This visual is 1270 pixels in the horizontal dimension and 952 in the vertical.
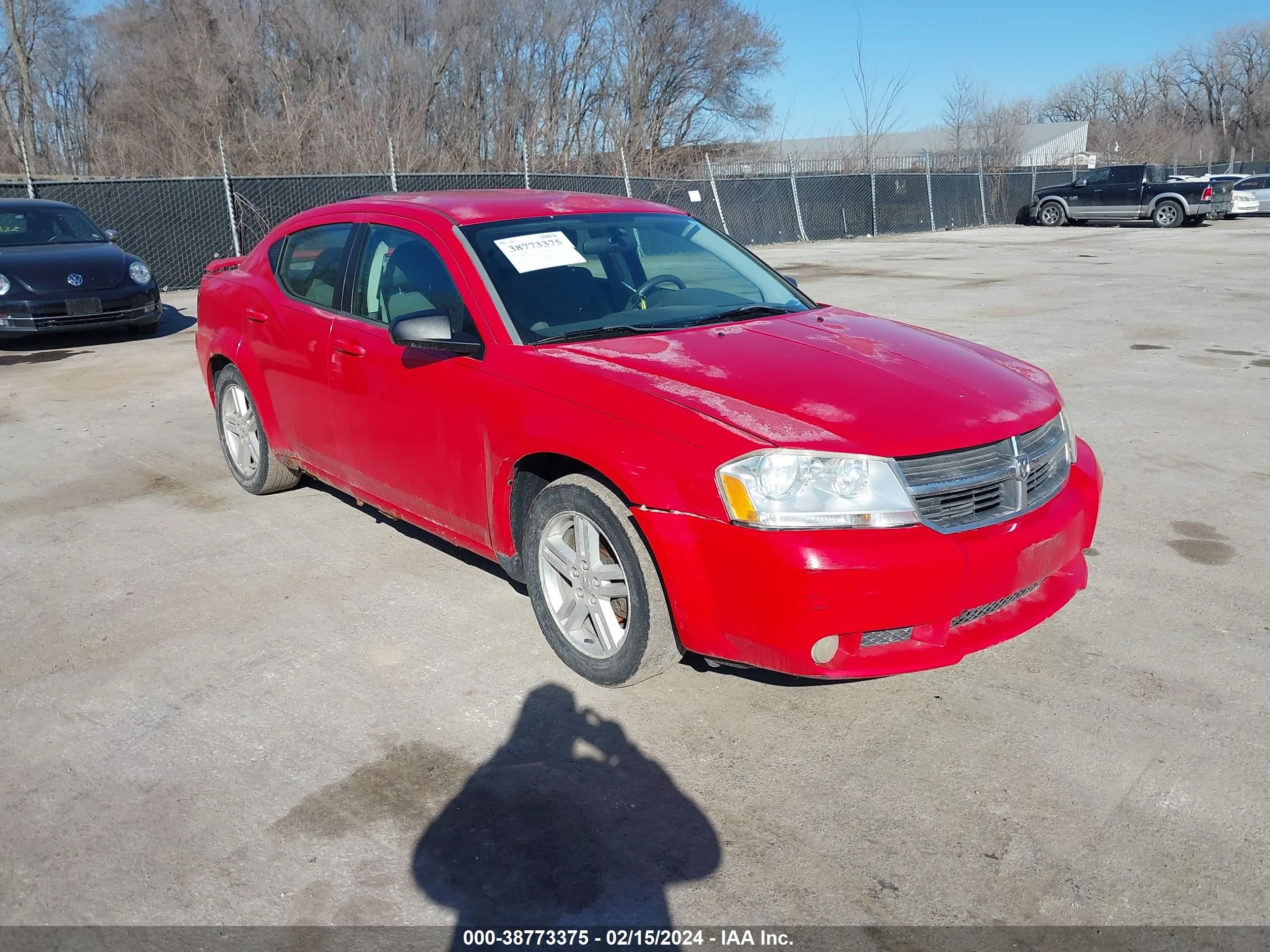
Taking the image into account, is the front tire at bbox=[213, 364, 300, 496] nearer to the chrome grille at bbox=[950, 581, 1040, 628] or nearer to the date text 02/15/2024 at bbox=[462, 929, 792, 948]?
the date text 02/15/2024 at bbox=[462, 929, 792, 948]

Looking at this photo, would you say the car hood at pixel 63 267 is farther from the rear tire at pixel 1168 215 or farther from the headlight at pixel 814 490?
the rear tire at pixel 1168 215

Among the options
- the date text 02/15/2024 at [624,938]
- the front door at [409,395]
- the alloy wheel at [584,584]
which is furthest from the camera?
the front door at [409,395]

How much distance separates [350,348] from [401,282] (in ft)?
1.26

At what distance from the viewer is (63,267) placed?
10969 millimetres

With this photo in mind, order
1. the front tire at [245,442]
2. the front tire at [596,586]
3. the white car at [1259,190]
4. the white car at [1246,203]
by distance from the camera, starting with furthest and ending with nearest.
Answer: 1. the white car at [1246,203]
2. the white car at [1259,190]
3. the front tire at [245,442]
4. the front tire at [596,586]

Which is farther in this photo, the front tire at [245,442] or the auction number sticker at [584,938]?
the front tire at [245,442]

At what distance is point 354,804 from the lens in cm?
303

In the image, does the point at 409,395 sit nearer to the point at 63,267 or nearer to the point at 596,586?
the point at 596,586

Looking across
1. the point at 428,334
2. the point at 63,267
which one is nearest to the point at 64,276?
the point at 63,267

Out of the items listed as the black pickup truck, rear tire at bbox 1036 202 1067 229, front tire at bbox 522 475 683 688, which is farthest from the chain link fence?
front tire at bbox 522 475 683 688

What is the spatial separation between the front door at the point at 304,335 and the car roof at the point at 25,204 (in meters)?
8.31

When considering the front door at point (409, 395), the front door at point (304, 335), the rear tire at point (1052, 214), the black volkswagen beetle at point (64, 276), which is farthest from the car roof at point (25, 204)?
the rear tire at point (1052, 214)

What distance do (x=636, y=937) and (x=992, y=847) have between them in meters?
1.00

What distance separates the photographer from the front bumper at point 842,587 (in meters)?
2.99
